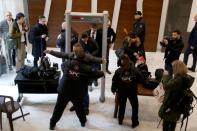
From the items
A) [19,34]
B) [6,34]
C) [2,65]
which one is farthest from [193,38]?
[2,65]

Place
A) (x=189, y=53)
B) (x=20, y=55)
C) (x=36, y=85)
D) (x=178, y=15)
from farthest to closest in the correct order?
(x=178, y=15) → (x=189, y=53) → (x=20, y=55) → (x=36, y=85)

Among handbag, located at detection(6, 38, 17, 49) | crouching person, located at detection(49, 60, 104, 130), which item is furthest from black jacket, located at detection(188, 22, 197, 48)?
handbag, located at detection(6, 38, 17, 49)

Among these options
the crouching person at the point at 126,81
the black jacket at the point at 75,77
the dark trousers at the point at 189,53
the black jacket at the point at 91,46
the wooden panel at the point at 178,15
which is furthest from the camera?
the wooden panel at the point at 178,15

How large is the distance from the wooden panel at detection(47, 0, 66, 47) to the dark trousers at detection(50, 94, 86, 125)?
4.61m

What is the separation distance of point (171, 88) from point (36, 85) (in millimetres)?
2652

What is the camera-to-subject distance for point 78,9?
9562 millimetres

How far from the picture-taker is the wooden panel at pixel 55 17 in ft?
31.6

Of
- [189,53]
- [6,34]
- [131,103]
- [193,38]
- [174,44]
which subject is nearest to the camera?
[131,103]

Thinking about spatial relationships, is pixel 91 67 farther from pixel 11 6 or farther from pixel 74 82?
pixel 11 6

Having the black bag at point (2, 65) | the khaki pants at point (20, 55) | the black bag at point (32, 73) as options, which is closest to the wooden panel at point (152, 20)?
the khaki pants at point (20, 55)

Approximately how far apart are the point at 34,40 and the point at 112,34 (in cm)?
178

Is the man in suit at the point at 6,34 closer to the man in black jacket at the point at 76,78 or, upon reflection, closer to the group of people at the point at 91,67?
the group of people at the point at 91,67

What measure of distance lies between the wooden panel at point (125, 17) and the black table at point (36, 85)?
12.4ft

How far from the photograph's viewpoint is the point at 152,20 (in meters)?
9.42
